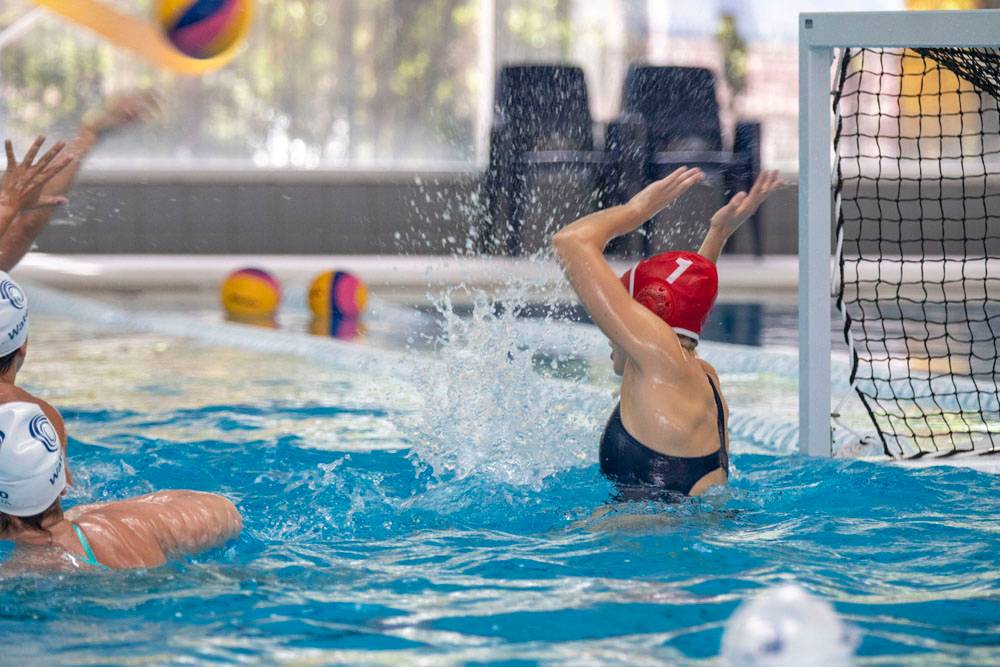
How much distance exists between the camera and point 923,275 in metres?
8.66

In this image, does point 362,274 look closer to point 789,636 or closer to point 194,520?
point 194,520

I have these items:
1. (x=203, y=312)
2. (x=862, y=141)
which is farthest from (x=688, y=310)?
(x=862, y=141)

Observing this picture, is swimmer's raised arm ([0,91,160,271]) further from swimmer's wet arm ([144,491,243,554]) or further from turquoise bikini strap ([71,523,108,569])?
turquoise bikini strap ([71,523,108,569])

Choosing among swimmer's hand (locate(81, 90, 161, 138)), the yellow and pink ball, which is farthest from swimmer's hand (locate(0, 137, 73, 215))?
the yellow and pink ball

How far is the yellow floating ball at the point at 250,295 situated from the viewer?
877cm

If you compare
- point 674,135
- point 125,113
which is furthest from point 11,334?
point 674,135

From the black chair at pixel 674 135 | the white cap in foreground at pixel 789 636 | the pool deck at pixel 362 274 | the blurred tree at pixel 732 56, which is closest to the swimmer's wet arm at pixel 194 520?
the white cap in foreground at pixel 789 636

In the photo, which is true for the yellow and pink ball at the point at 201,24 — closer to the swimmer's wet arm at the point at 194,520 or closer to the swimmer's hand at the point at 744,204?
the swimmer's hand at the point at 744,204

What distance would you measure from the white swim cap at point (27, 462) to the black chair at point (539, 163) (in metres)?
9.36

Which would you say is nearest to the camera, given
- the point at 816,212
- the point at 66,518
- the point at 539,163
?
the point at 66,518

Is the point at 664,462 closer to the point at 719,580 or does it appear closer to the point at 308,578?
the point at 719,580

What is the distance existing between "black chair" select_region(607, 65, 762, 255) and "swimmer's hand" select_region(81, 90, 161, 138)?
8456 mm

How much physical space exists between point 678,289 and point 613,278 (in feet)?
0.66

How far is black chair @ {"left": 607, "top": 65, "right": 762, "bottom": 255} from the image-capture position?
12.4 metres
